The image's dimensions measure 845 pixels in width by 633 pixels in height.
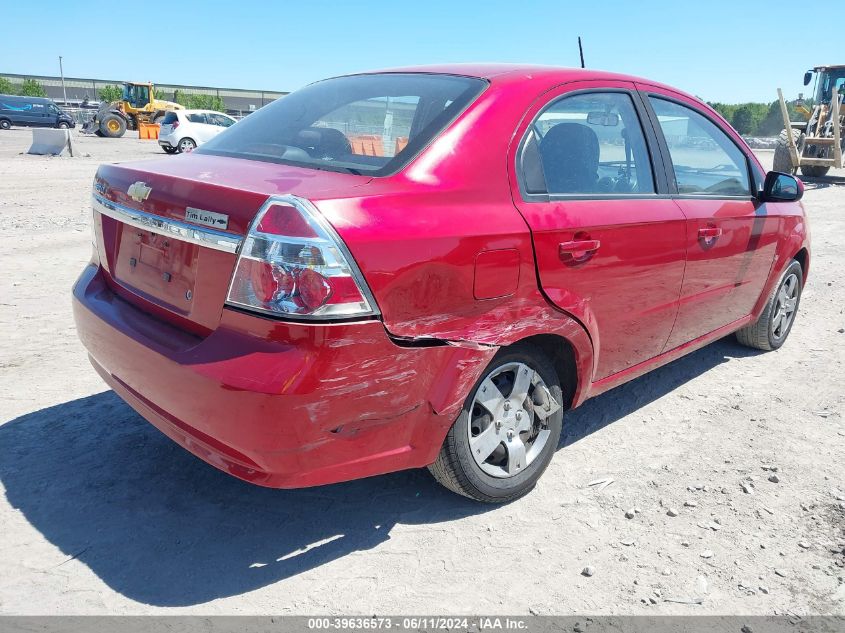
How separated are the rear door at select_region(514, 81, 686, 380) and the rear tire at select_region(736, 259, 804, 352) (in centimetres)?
166

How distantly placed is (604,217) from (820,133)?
1929 centimetres

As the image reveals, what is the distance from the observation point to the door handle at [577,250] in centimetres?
274

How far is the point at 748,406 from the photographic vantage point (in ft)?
13.1

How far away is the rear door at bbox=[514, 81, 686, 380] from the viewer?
8.95 ft

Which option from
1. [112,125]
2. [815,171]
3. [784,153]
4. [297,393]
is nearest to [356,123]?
[297,393]

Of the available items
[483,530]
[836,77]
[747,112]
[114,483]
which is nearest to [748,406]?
[483,530]

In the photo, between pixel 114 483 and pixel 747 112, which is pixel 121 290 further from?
pixel 747 112

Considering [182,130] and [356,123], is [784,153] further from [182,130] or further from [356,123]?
[356,123]

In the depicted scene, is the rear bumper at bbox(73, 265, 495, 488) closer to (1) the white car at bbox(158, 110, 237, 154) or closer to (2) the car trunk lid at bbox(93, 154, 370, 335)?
(2) the car trunk lid at bbox(93, 154, 370, 335)

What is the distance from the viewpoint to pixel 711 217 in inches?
142

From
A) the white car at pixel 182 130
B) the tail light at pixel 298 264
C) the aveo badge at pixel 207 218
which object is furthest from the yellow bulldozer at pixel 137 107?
the tail light at pixel 298 264

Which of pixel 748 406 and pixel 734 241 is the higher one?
pixel 734 241

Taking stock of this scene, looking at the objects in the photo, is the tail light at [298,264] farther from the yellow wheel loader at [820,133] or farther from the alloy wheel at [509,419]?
the yellow wheel loader at [820,133]

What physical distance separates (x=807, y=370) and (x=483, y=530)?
304cm
